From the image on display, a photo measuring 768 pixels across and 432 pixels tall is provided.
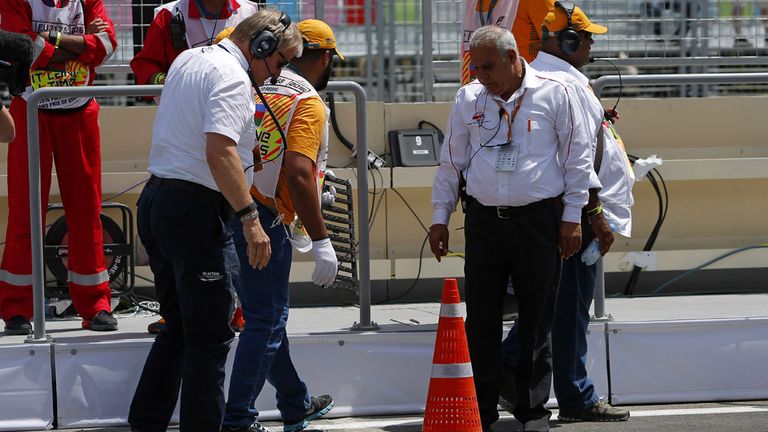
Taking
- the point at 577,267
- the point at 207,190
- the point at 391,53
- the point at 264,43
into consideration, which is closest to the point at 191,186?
the point at 207,190

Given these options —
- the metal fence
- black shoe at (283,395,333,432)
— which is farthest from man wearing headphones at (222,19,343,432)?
the metal fence

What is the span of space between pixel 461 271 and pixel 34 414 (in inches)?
138

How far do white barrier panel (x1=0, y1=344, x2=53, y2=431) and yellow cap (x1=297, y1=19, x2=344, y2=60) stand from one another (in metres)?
1.93

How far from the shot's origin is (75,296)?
7.12 metres

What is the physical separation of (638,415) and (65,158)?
3404 millimetres

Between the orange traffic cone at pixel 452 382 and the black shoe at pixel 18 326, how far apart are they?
2436mm

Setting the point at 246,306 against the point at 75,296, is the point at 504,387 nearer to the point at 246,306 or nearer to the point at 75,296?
the point at 246,306

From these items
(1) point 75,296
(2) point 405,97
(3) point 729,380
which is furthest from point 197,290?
(2) point 405,97

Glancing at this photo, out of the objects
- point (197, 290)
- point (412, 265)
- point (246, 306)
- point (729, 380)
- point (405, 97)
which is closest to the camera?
point (197, 290)

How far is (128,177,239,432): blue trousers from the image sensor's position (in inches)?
197

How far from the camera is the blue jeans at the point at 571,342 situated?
20.4 ft

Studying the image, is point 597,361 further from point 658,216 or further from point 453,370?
point 658,216

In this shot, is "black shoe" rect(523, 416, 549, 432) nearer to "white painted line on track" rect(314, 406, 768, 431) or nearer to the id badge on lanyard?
"white painted line on track" rect(314, 406, 768, 431)

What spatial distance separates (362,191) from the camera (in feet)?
21.3
